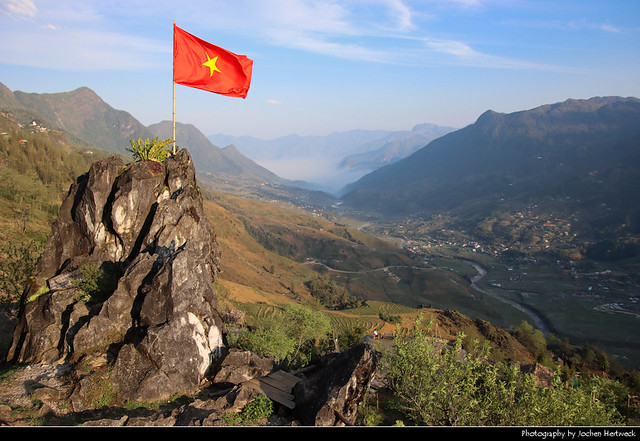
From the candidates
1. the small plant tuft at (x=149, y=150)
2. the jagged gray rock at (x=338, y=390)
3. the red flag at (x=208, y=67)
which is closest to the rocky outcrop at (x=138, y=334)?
the jagged gray rock at (x=338, y=390)

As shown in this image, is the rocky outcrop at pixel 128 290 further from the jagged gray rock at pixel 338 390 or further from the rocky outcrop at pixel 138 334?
the jagged gray rock at pixel 338 390

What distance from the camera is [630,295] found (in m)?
119

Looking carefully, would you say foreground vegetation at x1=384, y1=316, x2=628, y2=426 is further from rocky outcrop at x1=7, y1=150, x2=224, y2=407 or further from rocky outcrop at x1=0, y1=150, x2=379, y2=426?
rocky outcrop at x1=7, y1=150, x2=224, y2=407

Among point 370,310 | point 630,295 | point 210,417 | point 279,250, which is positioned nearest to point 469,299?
point 370,310

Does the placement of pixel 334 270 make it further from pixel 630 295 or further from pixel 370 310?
pixel 630 295

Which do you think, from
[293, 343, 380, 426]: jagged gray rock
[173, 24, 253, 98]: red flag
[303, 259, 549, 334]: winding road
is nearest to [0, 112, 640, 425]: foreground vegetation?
[293, 343, 380, 426]: jagged gray rock

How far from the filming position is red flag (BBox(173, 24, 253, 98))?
2081cm

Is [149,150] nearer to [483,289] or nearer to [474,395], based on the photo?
[474,395]

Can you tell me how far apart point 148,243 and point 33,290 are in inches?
226

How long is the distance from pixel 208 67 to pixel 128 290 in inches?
536

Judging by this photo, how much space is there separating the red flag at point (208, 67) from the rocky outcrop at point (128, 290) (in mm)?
5169

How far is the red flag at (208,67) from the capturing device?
20812mm

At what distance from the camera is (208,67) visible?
2175 cm

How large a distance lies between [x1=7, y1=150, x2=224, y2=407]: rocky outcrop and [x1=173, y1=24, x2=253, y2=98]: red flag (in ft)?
17.0
